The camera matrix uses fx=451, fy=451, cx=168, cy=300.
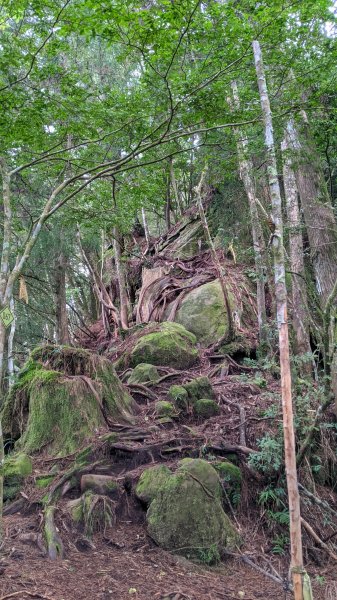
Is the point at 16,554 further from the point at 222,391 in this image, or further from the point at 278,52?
the point at 278,52

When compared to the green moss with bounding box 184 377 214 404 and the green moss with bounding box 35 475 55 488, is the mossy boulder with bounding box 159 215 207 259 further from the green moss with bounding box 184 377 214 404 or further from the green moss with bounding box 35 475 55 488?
the green moss with bounding box 35 475 55 488

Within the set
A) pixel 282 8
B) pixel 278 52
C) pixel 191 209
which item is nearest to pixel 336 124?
pixel 278 52

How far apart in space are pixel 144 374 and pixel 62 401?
2360 mm

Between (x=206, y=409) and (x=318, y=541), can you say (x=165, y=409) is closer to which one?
(x=206, y=409)

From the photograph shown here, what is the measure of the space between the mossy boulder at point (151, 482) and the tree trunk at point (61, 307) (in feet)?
23.3

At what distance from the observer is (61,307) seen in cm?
1226

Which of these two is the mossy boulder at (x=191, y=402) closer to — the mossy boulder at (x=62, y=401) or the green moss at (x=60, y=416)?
the mossy boulder at (x=62, y=401)

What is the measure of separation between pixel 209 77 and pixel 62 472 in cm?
540

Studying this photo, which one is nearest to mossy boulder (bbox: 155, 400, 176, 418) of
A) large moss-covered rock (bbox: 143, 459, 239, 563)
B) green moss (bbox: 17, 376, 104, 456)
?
green moss (bbox: 17, 376, 104, 456)

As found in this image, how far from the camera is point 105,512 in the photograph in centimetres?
511

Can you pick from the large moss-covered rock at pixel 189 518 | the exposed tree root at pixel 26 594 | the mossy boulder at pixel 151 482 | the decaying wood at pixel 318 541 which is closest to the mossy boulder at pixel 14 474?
the mossy boulder at pixel 151 482

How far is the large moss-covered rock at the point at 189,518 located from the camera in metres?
4.89

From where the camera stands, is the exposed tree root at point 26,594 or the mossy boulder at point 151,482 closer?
the exposed tree root at point 26,594

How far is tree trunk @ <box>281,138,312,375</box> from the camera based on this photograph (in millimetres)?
7802
